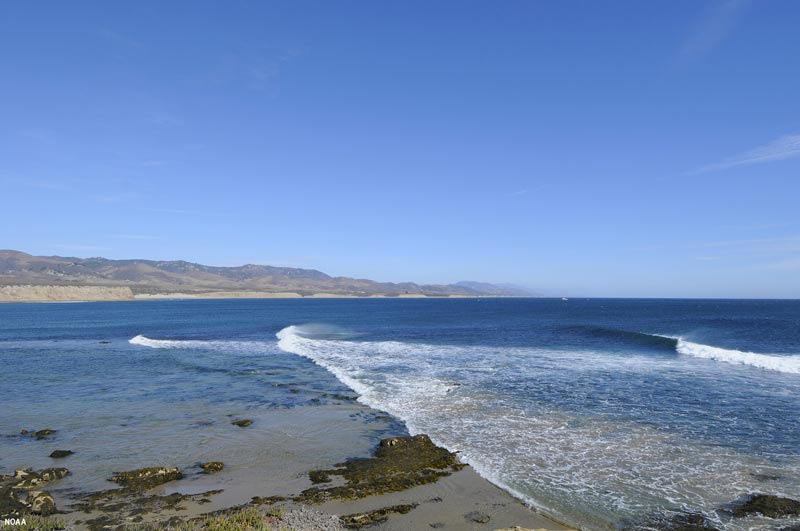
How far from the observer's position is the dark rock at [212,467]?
13.0 m

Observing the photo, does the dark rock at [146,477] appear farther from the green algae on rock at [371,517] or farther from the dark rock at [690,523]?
the dark rock at [690,523]

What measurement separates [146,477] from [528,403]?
49.1 feet

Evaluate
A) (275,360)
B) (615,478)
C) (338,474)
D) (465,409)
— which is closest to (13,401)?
(275,360)

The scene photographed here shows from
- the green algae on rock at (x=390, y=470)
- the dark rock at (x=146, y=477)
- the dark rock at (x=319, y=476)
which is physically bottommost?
the dark rock at (x=146, y=477)

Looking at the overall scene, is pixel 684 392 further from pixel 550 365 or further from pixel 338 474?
pixel 338 474

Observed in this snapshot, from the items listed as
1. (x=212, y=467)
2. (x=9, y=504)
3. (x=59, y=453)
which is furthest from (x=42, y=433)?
(x=212, y=467)

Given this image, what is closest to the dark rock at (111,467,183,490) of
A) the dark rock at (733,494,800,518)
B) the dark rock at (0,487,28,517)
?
the dark rock at (0,487,28,517)

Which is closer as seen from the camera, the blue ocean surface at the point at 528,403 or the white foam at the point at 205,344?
the blue ocean surface at the point at 528,403

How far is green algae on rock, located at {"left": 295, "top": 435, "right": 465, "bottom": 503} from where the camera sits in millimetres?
11604

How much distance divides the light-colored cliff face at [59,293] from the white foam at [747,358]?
20633 cm

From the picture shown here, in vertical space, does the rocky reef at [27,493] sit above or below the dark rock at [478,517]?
below

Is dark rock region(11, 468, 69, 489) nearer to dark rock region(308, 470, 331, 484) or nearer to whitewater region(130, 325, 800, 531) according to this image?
dark rock region(308, 470, 331, 484)

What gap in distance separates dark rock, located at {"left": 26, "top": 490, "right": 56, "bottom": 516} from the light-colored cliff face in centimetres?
20324

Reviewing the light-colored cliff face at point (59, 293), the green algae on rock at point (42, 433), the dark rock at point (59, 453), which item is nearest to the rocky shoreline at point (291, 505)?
the dark rock at point (59, 453)
